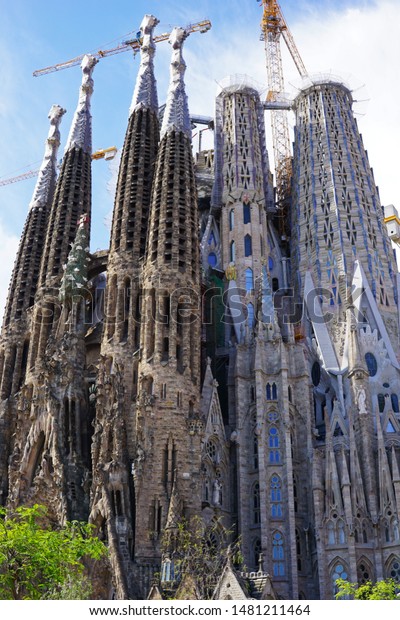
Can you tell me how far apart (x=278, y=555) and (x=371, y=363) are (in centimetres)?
1091

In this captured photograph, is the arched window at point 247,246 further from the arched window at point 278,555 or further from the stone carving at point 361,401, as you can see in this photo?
the arched window at point 278,555

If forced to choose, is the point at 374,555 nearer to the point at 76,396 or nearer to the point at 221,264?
the point at 76,396

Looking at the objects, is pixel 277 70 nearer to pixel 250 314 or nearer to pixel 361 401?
pixel 250 314

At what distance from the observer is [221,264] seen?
1820 inches

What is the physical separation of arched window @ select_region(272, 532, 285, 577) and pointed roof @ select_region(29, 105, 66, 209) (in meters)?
26.8

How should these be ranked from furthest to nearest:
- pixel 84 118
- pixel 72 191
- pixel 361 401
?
pixel 84 118 < pixel 72 191 < pixel 361 401

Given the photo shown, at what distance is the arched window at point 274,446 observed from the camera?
36.0 metres

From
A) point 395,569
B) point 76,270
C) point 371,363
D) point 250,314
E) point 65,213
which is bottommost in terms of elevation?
point 395,569

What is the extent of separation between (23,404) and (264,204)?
19.1 meters

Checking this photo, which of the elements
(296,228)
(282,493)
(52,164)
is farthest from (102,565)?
(52,164)

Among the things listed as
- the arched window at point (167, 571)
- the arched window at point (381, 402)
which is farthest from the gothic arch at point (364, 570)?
the arched window at point (167, 571)

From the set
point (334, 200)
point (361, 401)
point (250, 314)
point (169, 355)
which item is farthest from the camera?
point (334, 200)

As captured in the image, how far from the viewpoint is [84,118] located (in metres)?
53.4

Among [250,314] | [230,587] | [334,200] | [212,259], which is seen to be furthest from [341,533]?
[334,200]
